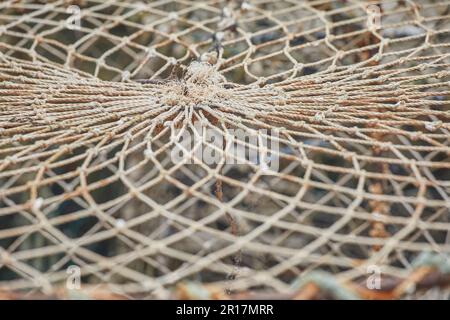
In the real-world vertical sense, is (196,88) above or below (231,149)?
above

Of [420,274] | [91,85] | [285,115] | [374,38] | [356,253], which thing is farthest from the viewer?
[356,253]

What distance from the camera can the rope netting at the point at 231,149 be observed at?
65 centimetres

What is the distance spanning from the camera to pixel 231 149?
0.85 m

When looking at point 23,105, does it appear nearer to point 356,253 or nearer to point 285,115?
point 285,115

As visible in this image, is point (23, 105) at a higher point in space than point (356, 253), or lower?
higher

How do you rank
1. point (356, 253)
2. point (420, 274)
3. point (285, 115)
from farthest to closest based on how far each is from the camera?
point (356, 253) → point (285, 115) → point (420, 274)

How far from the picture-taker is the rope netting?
25.7 inches

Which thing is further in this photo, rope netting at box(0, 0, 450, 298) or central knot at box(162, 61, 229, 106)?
central knot at box(162, 61, 229, 106)

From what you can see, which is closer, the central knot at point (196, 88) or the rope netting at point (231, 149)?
the rope netting at point (231, 149)
